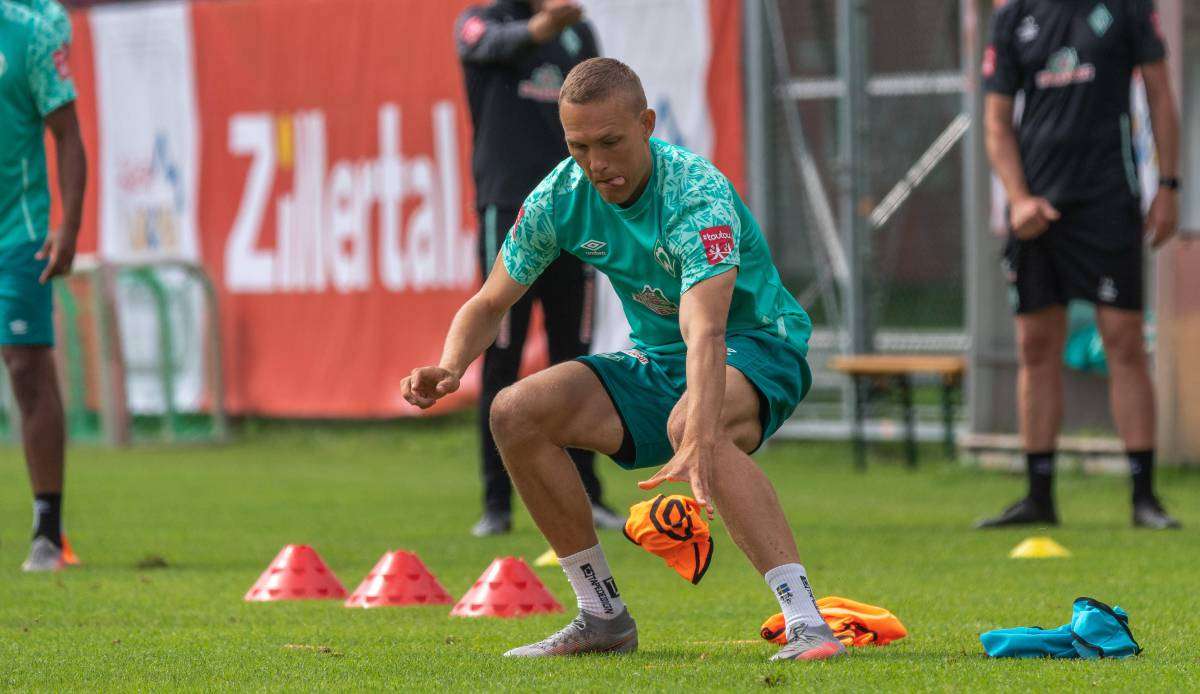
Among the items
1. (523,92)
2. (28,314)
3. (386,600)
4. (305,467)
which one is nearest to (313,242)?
(305,467)

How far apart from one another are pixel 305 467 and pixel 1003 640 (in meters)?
8.03

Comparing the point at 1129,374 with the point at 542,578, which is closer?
the point at 542,578

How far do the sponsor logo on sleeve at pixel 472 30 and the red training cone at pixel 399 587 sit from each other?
8.56 ft

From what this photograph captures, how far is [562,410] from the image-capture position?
4.51m

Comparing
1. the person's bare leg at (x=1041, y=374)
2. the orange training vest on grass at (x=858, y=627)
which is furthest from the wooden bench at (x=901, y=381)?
the orange training vest on grass at (x=858, y=627)

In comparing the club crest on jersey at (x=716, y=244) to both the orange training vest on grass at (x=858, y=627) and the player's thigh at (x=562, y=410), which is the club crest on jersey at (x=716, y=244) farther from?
the orange training vest on grass at (x=858, y=627)

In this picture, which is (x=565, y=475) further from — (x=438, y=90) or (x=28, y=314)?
(x=438, y=90)

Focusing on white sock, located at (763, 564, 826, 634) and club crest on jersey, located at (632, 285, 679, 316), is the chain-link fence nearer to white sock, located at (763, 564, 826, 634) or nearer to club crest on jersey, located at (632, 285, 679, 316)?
club crest on jersey, located at (632, 285, 679, 316)

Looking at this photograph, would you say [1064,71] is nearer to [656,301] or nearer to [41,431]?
[656,301]

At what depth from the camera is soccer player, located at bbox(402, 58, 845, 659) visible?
14.0 feet

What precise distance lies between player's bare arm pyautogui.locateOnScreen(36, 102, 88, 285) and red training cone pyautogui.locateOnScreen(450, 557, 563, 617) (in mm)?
2076

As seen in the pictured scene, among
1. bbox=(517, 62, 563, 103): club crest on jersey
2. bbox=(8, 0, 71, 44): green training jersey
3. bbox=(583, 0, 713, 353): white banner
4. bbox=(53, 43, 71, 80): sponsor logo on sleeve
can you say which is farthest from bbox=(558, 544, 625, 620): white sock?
bbox=(583, 0, 713, 353): white banner

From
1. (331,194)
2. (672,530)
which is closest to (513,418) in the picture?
(672,530)

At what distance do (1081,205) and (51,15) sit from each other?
388cm
